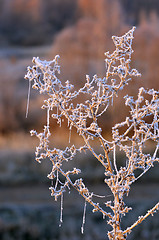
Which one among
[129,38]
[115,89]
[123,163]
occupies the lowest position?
[115,89]

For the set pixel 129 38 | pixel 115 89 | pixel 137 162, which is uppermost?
pixel 129 38

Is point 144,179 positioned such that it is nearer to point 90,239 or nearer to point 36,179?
point 90,239

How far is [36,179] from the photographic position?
136 inches

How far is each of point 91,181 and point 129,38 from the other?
2.45m

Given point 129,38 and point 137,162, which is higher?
point 129,38

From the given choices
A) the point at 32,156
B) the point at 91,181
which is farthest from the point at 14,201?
the point at 91,181

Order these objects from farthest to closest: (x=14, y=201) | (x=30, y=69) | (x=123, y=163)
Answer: (x=14, y=201) < (x=123, y=163) < (x=30, y=69)

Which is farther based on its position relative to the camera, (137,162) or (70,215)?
(70,215)

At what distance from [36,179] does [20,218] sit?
1.24 feet

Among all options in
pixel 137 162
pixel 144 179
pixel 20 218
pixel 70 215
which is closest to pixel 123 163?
pixel 144 179

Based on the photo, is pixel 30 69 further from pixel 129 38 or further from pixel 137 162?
pixel 137 162

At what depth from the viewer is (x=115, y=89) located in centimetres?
113

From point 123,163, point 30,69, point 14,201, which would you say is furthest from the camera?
point 14,201

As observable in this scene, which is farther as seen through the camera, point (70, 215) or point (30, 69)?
point (70, 215)
